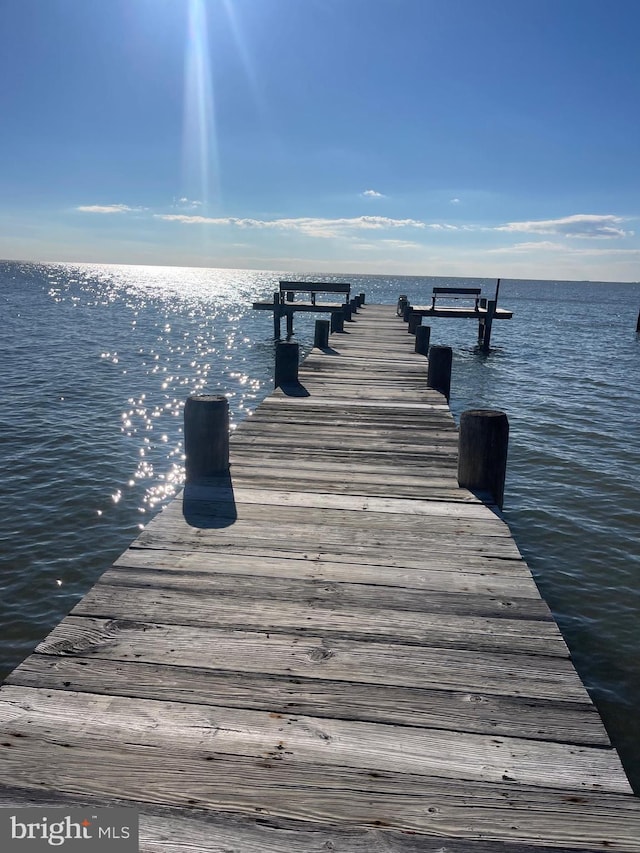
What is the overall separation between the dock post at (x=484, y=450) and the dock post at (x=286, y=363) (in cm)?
487

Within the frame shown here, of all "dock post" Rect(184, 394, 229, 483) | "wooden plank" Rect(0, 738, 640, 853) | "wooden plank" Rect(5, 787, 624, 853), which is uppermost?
"dock post" Rect(184, 394, 229, 483)

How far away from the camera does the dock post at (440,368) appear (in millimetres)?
9641

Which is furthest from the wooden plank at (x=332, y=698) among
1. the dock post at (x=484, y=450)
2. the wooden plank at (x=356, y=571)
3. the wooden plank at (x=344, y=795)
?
the dock post at (x=484, y=450)

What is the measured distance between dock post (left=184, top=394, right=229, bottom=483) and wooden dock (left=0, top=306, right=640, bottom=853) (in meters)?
0.90

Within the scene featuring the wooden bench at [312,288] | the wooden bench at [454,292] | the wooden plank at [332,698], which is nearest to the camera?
the wooden plank at [332,698]

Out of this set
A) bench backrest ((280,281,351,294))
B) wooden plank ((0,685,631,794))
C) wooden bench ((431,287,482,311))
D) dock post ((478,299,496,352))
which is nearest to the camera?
wooden plank ((0,685,631,794))

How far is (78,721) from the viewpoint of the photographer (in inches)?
97.3

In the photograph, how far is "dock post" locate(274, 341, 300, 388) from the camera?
9680 millimetres

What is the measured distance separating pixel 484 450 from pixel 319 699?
319cm

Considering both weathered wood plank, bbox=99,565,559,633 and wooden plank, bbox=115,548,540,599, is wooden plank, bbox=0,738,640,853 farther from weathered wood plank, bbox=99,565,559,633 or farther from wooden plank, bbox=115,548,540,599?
wooden plank, bbox=115,548,540,599

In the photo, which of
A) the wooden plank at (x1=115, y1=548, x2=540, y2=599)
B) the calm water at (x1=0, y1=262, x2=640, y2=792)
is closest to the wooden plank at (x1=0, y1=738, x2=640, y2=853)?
the wooden plank at (x1=115, y1=548, x2=540, y2=599)

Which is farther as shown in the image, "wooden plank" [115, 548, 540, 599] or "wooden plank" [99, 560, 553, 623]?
"wooden plank" [115, 548, 540, 599]

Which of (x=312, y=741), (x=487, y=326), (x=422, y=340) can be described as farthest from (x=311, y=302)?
(x=312, y=741)

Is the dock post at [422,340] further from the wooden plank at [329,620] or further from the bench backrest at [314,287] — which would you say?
the wooden plank at [329,620]
